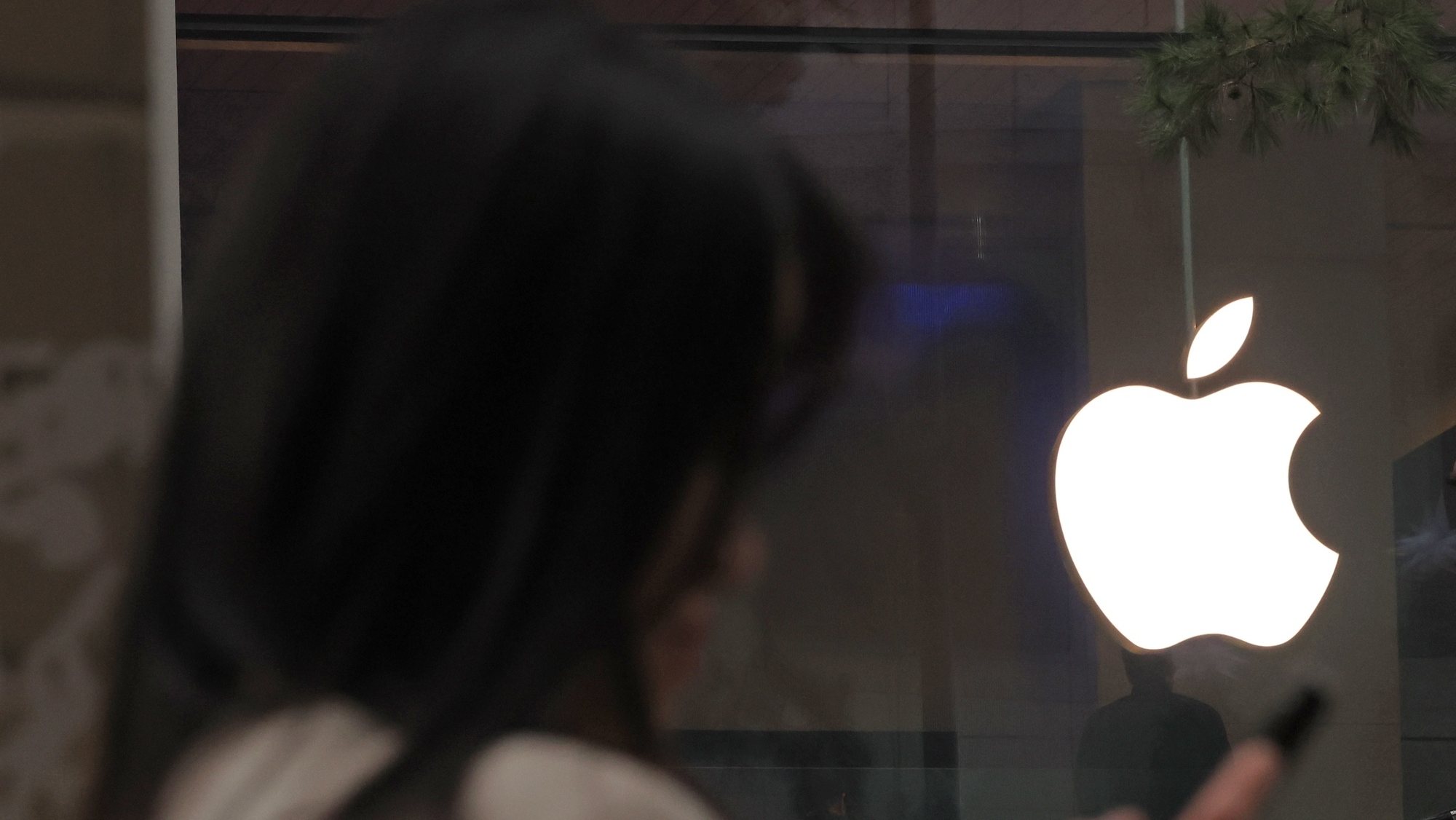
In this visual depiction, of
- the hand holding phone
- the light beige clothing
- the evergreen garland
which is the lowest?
the hand holding phone

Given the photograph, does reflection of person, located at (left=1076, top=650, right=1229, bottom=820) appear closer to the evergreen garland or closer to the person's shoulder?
the evergreen garland

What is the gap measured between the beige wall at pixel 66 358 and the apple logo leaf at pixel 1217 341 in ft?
8.69

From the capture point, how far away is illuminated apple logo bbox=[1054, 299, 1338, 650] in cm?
280

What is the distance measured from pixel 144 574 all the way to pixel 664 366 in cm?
13

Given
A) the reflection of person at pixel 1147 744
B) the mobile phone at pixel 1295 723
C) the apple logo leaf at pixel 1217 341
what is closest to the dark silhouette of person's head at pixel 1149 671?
the reflection of person at pixel 1147 744

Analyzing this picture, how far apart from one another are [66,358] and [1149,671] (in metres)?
2.72

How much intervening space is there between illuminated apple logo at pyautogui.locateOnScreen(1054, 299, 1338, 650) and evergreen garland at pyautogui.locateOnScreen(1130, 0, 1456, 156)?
2.94 feet

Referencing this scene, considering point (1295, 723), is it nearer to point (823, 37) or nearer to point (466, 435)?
point (466, 435)

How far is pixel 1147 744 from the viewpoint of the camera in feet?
10.6

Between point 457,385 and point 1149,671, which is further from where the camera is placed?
point 1149,671

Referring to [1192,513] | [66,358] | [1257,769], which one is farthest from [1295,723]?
[1192,513]

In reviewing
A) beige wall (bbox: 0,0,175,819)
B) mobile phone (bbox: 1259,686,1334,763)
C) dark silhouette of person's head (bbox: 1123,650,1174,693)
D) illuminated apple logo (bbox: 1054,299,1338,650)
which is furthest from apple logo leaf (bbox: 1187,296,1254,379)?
mobile phone (bbox: 1259,686,1334,763)

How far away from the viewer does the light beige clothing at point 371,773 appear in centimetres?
27

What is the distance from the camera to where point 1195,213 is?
132 inches
